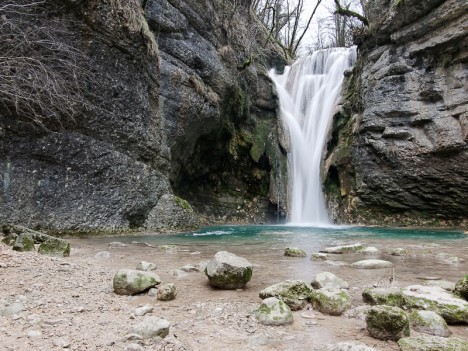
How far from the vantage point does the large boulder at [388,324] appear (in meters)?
1.96

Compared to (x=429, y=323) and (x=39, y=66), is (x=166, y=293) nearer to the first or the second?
(x=429, y=323)

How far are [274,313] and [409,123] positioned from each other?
11742mm

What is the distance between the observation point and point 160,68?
1020 centimetres

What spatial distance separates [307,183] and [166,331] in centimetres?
1355

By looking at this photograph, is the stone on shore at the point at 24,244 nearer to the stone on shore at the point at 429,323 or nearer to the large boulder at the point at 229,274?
the large boulder at the point at 229,274

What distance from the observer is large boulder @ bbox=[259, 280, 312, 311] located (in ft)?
8.22

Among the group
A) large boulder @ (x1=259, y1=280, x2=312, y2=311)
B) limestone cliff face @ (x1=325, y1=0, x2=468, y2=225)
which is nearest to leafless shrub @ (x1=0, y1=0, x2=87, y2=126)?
large boulder @ (x1=259, y1=280, x2=312, y2=311)

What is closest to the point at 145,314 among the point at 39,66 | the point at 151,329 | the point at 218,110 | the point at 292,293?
the point at 151,329

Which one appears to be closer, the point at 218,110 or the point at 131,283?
the point at 131,283

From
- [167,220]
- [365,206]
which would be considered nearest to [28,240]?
[167,220]

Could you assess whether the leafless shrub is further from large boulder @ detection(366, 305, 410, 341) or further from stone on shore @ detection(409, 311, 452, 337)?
stone on shore @ detection(409, 311, 452, 337)

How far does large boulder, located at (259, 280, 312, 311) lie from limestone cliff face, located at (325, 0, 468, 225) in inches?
419

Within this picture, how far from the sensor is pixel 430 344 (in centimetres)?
175

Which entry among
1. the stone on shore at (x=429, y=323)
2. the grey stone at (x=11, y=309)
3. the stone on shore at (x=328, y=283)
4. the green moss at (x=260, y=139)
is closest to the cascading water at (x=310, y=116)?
the green moss at (x=260, y=139)
